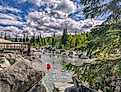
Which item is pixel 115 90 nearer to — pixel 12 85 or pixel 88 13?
pixel 88 13

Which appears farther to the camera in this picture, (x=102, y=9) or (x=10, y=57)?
(x=10, y=57)

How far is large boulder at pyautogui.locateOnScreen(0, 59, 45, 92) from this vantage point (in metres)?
6.42

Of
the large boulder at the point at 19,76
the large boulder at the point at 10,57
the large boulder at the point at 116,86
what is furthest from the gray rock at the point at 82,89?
the large boulder at the point at 10,57

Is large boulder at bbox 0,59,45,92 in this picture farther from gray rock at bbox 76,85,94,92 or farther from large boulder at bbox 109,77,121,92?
large boulder at bbox 109,77,121,92

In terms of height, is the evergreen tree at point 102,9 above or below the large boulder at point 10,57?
above

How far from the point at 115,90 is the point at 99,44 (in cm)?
342

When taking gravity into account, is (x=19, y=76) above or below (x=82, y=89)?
above

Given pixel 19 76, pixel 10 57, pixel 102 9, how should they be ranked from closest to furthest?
pixel 102 9, pixel 19 76, pixel 10 57

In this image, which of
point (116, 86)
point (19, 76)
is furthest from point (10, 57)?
point (116, 86)

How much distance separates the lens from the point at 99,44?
13.1 ft

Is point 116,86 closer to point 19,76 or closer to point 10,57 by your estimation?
point 19,76

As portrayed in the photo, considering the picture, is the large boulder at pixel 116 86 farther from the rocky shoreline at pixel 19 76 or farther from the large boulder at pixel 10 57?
the large boulder at pixel 10 57

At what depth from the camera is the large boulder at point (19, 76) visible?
21.1ft

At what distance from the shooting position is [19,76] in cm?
667
